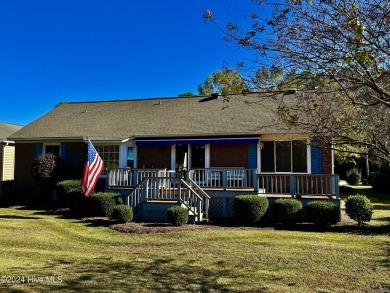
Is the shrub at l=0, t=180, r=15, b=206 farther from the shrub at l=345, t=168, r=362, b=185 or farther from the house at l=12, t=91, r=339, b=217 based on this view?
the shrub at l=345, t=168, r=362, b=185

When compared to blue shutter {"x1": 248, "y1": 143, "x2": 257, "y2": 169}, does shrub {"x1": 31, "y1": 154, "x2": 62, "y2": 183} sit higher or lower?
lower

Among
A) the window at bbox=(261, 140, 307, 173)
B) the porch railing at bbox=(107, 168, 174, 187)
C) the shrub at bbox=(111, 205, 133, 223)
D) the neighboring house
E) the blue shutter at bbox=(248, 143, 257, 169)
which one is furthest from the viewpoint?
the neighboring house

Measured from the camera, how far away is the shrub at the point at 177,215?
11086mm

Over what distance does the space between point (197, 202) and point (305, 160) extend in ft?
18.6

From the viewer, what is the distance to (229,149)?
1569cm

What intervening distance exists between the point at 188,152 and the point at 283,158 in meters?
4.67

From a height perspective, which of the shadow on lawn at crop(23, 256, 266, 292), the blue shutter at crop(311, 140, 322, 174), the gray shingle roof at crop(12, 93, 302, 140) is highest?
the gray shingle roof at crop(12, 93, 302, 140)

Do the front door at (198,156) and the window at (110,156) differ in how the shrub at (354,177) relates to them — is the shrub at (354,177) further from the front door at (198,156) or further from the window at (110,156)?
the window at (110,156)

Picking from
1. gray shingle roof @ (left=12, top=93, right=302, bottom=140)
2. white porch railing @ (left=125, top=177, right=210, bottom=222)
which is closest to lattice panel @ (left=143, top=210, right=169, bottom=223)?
white porch railing @ (left=125, top=177, right=210, bottom=222)

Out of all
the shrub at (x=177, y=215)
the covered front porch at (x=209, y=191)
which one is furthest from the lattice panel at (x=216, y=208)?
the shrub at (x=177, y=215)

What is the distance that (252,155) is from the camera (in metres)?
15.1

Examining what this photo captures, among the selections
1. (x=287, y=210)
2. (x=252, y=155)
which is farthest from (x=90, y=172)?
(x=287, y=210)

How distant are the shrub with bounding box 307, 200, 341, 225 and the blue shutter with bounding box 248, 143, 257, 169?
174 inches

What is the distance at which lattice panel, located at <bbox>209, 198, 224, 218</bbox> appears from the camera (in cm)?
1316
